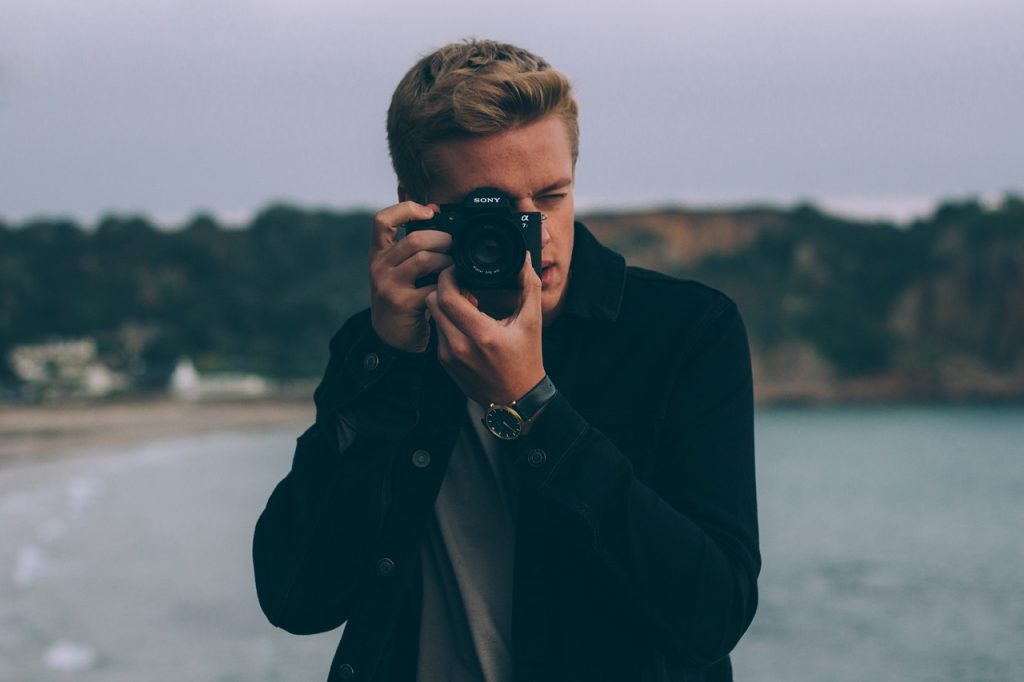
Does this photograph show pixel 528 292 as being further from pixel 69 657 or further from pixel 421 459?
pixel 69 657

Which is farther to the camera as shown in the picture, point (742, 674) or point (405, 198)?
point (742, 674)

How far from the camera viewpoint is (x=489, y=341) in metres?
1.27

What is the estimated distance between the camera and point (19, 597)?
605 inches

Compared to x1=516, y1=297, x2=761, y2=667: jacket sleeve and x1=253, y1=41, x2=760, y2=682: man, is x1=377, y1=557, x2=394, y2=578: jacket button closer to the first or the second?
x1=253, y1=41, x2=760, y2=682: man

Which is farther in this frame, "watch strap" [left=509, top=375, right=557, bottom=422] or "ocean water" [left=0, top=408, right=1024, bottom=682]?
"ocean water" [left=0, top=408, right=1024, bottom=682]

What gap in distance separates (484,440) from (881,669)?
56.4 ft

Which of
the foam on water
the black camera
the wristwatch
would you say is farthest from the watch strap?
the foam on water

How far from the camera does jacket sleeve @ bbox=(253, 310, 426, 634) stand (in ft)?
4.63

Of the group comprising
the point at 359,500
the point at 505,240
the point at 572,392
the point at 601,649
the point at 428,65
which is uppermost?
the point at 428,65

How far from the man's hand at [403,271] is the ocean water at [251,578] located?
35.7 feet

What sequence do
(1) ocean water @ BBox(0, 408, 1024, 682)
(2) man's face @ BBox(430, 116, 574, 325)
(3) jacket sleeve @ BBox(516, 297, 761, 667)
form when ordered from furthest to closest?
(1) ocean water @ BBox(0, 408, 1024, 682) < (2) man's face @ BBox(430, 116, 574, 325) < (3) jacket sleeve @ BBox(516, 297, 761, 667)

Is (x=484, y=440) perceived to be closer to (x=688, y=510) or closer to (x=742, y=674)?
(x=688, y=510)

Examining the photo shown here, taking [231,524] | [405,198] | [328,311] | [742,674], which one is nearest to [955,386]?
[328,311]

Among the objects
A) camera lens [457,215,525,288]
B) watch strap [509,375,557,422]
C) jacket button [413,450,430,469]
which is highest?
camera lens [457,215,525,288]
